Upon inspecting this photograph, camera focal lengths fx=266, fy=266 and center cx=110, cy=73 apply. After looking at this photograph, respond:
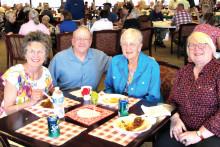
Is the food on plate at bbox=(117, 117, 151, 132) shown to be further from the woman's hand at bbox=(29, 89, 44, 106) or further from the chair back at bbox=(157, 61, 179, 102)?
the chair back at bbox=(157, 61, 179, 102)

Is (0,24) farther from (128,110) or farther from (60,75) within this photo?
(128,110)

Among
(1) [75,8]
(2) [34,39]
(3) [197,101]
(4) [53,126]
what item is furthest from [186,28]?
(4) [53,126]

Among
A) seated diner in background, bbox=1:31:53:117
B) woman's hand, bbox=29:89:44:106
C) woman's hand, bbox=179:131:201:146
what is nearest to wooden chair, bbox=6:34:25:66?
seated diner in background, bbox=1:31:53:117

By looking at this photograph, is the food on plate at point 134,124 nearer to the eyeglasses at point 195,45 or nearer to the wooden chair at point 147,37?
the eyeglasses at point 195,45

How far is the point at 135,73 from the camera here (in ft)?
7.43

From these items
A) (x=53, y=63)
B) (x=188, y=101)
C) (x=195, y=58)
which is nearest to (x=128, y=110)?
(x=188, y=101)

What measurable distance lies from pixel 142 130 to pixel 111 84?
1.02m

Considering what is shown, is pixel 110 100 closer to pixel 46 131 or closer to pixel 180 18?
pixel 46 131

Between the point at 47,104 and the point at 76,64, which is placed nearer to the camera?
the point at 47,104

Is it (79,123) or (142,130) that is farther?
(79,123)

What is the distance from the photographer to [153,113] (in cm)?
175

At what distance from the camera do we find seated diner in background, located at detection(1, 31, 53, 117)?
1946mm

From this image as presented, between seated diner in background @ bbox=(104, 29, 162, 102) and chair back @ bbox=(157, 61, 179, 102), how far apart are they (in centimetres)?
19

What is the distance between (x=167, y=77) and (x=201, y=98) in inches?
26.3
